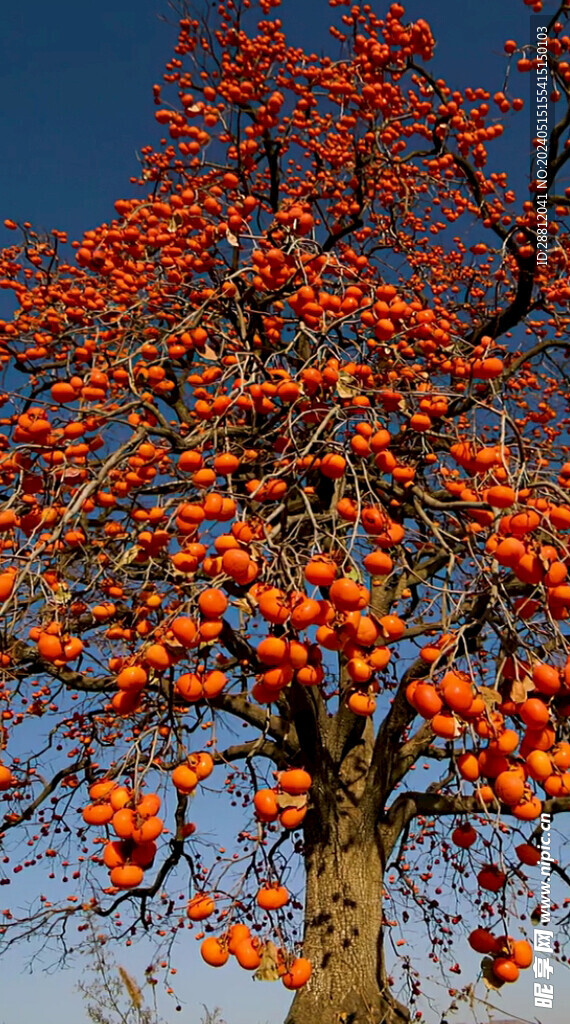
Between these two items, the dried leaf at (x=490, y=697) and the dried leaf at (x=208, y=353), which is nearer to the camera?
the dried leaf at (x=490, y=697)

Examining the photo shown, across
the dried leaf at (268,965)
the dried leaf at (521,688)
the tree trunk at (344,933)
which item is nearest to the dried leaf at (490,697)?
the dried leaf at (521,688)

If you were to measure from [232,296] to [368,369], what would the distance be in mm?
976

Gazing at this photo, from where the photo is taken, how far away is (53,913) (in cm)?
620

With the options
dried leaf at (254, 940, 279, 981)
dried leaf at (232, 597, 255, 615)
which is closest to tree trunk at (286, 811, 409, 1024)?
dried leaf at (254, 940, 279, 981)

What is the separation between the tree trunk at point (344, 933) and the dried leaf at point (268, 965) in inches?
71.6

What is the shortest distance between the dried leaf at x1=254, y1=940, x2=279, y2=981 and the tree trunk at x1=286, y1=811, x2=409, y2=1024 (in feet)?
5.97

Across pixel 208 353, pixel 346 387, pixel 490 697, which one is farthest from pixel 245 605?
pixel 208 353

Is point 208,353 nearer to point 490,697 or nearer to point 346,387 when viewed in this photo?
point 346,387

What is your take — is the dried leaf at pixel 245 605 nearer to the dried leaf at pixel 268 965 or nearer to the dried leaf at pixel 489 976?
the dried leaf at pixel 268 965

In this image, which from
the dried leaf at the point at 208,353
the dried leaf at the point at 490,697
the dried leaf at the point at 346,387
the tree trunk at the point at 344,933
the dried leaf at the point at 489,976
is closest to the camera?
the dried leaf at the point at 490,697

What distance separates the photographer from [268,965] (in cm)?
236

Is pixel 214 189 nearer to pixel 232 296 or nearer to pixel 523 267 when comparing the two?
pixel 232 296

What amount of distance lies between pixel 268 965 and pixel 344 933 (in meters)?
2.02

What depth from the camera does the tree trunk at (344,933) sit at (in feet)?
12.8
